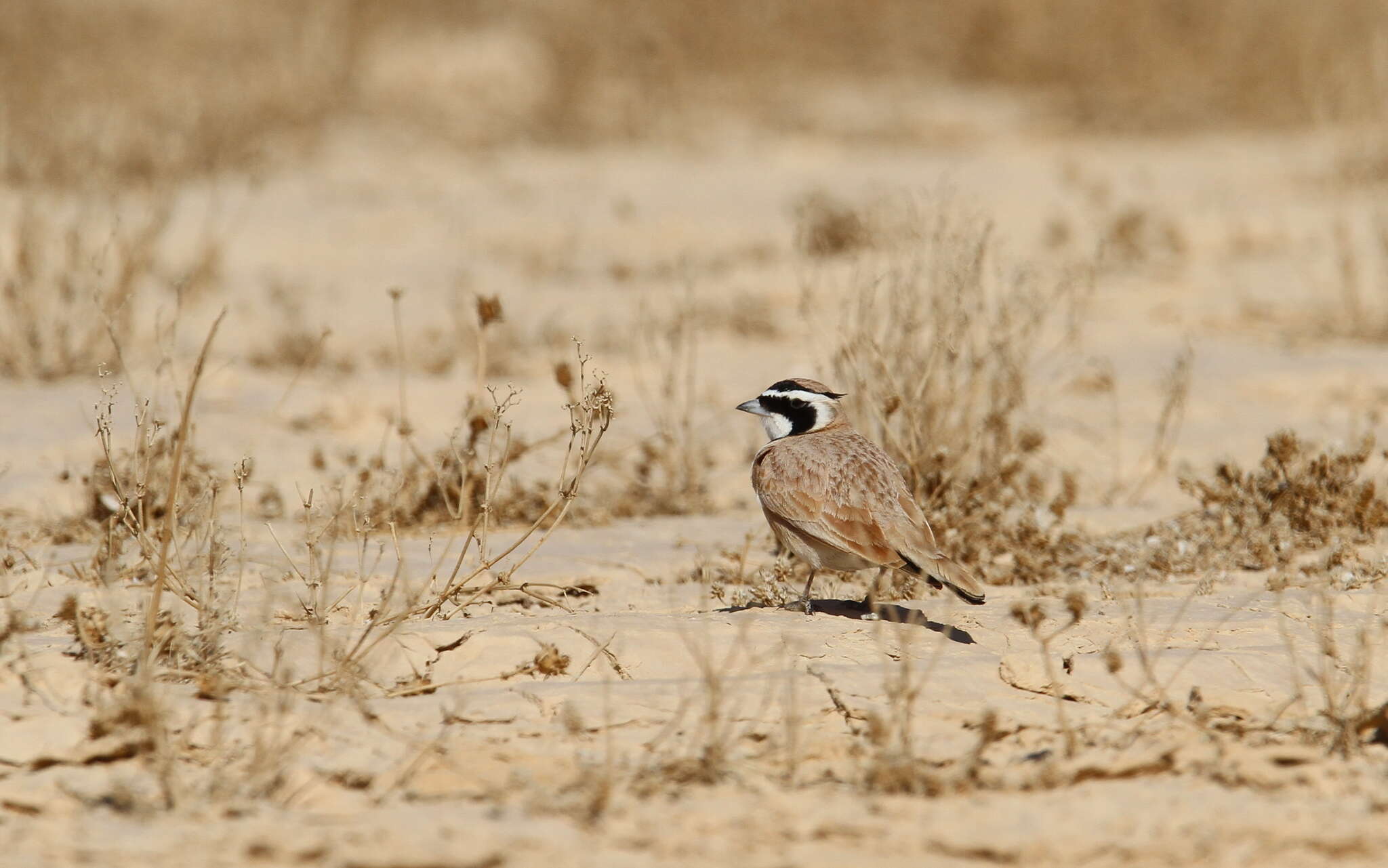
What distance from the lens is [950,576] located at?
4289 mm

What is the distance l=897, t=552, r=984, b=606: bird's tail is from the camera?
4270 mm

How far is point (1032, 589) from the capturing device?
17.4ft

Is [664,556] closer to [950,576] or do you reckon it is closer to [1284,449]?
[950,576]

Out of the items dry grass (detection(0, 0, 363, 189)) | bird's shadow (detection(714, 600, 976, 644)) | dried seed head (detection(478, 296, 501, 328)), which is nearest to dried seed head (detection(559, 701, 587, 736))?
bird's shadow (detection(714, 600, 976, 644))

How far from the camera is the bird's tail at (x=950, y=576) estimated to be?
4.27 metres

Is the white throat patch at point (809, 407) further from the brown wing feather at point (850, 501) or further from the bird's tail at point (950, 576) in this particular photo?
the bird's tail at point (950, 576)

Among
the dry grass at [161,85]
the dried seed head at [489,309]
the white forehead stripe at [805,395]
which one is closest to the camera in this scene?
the dried seed head at [489,309]

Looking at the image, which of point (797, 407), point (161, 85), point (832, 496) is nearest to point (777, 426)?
point (797, 407)

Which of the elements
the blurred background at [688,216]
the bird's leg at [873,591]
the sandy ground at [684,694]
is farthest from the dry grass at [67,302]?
the bird's leg at [873,591]

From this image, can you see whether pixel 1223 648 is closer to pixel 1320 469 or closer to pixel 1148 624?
pixel 1148 624

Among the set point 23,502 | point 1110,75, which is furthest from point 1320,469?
point 1110,75

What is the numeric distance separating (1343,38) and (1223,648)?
488 inches

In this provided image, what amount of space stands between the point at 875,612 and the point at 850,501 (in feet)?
1.12

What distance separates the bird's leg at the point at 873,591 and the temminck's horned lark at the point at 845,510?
0.16 feet
